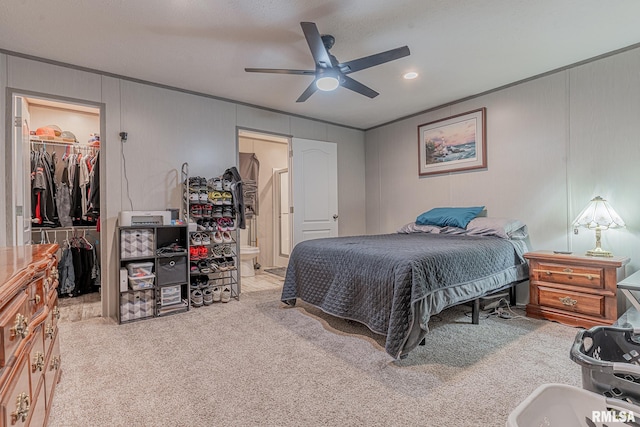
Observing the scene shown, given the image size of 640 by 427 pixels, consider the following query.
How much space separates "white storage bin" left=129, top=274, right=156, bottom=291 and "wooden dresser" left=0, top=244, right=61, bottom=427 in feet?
4.56

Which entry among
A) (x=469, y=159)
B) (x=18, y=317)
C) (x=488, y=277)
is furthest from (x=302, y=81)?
(x=18, y=317)

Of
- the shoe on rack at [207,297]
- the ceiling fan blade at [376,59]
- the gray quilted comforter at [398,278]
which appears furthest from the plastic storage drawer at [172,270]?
the ceiling fan blade at [376,59]

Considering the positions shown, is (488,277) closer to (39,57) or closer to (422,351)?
(422,351)

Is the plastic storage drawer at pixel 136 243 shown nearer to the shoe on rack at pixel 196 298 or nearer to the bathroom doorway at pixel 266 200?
the shoe on rack at pixel 196 298

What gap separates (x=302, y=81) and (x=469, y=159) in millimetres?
2345

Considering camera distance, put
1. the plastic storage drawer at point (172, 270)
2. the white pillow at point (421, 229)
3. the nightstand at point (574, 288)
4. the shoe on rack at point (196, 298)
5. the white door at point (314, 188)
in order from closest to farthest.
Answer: the nightstand at point (574, 288)
the plastic storage drawer at point (172, 270)
the shoe on rack at point (196, 298)
the white pillow at point (421, 229)
the white door at point (314, 188)

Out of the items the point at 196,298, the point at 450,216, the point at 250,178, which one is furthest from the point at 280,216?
the point at 450,216

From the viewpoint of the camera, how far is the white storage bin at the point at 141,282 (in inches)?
120

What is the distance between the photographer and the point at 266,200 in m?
6.09

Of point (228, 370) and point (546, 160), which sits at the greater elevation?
point (546, 160)

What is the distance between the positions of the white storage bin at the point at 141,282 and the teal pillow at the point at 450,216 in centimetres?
Result: 327

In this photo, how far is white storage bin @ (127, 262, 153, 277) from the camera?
10.1 feet

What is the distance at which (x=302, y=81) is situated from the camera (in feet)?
11.4

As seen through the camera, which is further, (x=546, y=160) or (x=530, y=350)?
(x=546, y=160)
